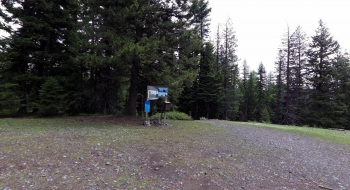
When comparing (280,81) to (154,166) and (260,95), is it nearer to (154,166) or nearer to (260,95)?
(260,95)

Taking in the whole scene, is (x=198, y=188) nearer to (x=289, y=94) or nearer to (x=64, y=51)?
(x=64, y=51)

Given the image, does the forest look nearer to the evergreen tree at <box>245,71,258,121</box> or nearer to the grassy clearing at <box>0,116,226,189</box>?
the grassy clearing at <box>0,116,226,189</box>

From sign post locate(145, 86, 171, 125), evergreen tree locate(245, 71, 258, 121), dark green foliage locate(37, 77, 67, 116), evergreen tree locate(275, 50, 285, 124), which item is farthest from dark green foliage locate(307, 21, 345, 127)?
dark green foliage locate(37, 77, 67, 116)

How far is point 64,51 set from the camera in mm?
13688

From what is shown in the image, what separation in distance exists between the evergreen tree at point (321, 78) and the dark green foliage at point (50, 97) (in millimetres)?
26790

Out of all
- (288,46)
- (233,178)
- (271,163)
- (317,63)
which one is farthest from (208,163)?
(317,63)

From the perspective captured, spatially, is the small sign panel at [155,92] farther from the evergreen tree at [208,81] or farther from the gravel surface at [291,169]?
the evergreen tree at [208,81]

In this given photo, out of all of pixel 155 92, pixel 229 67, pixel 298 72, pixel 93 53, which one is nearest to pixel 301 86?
pixel 298 72

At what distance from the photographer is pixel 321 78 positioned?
22.4 metres

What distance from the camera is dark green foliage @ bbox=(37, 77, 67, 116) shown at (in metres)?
10.7

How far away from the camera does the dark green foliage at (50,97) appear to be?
1068cm

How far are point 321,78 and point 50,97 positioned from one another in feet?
92.8

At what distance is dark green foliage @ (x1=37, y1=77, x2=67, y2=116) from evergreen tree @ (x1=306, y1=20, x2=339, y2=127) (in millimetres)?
26790

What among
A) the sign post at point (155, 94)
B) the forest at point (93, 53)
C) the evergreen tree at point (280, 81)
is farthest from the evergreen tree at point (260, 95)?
the sign post at point (155, 94)
